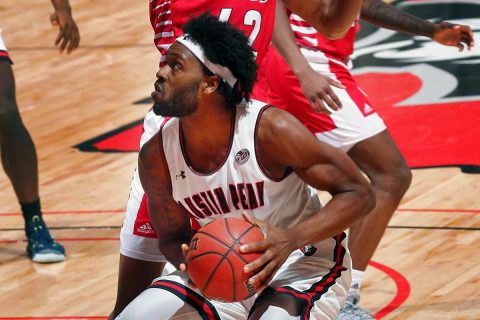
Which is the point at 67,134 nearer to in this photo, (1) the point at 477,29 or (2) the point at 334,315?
(1) the point at 477,29

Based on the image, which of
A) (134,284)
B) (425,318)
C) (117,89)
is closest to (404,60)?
(117,89)

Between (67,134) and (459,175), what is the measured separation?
10.9ft

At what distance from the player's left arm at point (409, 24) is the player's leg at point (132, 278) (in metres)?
1.92

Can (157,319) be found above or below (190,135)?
below

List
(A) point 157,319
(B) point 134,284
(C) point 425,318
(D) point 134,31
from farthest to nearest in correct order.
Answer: (D) point 134,31 < (C) point 425,318 < (B) point 134,284 < (A) point 157,319

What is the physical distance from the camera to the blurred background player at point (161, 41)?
4.99m

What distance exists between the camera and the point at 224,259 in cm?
417

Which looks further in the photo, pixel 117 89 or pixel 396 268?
pixel 117 89

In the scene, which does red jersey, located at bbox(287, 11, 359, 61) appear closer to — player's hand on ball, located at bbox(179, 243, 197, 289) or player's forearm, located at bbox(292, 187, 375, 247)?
player's forearm, located at bbox(292, 187, 375, 247)

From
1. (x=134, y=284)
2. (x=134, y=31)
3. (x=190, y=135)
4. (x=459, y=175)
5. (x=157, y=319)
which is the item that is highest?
(x=190, y=135)

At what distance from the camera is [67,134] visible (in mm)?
9484

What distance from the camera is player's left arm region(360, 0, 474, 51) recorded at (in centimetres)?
610

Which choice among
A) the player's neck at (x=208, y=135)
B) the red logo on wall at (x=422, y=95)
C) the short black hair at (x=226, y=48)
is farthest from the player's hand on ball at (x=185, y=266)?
the red logo on wall at (x=422, y=95)

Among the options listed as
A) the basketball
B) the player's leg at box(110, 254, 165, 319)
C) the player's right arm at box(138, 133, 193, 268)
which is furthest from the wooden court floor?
the basketball
